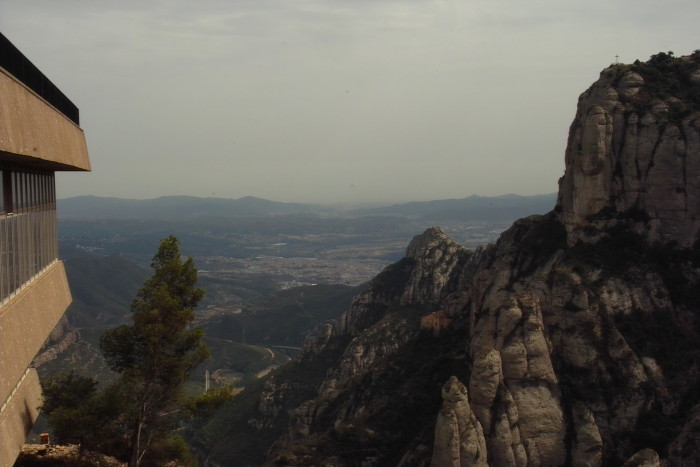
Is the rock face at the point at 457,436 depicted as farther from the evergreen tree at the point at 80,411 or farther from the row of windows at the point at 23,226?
the row of windows at the point at 23,226

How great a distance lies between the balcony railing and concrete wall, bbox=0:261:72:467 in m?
6.97

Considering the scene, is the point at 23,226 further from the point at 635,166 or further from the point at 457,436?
the point at 635,166

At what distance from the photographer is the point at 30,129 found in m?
19.9

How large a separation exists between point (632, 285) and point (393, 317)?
5971 centimetres

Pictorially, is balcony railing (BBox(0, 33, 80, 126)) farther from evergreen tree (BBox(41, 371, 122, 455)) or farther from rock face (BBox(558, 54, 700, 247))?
rock face (BBox(558, 54, 700, 247))

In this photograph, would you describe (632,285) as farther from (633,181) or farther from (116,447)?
(116,447)

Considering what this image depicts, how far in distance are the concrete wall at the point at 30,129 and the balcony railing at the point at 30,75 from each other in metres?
0.40

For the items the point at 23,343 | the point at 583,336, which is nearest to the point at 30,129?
the point at 23,343

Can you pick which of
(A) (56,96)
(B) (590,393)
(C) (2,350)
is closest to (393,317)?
(B) (590,393)

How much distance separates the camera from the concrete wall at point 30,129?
1708cm

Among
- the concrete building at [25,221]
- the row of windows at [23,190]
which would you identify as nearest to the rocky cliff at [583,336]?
the concrete building at [25,221]

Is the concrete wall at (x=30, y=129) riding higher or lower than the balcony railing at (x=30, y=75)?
lower

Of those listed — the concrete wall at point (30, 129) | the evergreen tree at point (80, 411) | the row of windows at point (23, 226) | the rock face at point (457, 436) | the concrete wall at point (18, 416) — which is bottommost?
the rock face at point (457, 436)

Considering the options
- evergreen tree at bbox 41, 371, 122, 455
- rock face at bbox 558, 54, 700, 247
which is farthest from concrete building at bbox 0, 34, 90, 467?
rock face at bbox 558, 54, 700, 247
